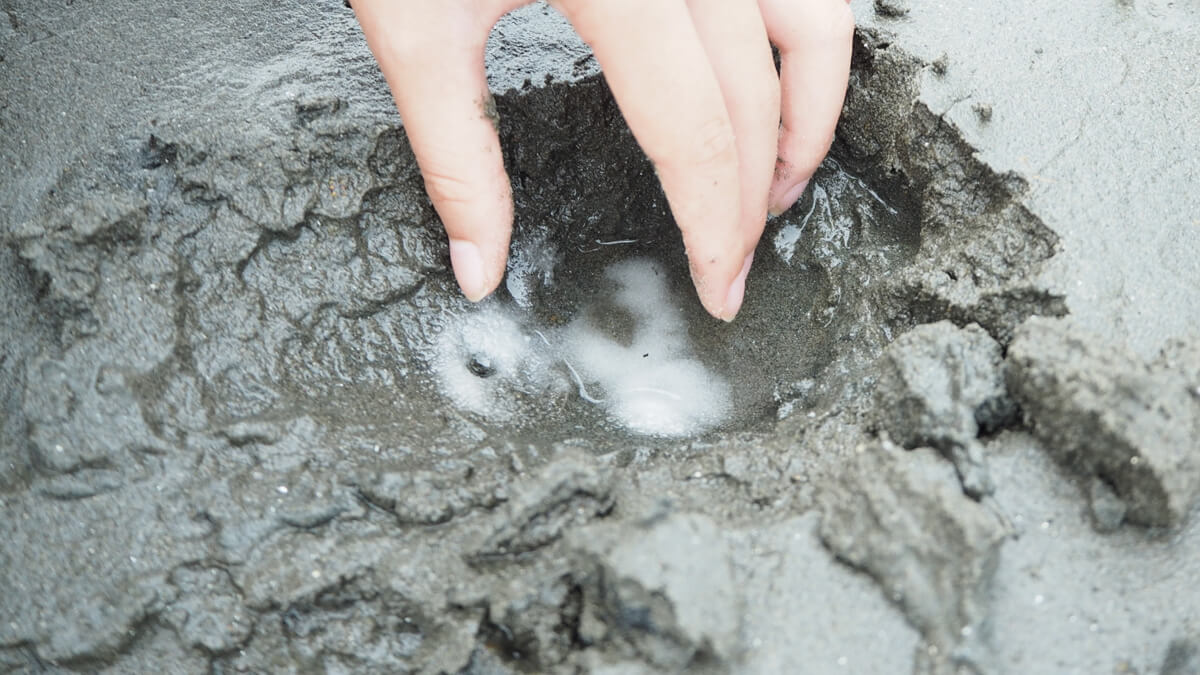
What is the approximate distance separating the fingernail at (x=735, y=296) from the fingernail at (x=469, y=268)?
0.51 meters

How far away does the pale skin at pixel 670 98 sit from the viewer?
171 centimetres

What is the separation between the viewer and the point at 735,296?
197 centimetres

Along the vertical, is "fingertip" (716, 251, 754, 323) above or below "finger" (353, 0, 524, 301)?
below

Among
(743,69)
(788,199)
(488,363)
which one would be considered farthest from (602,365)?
(743,69)

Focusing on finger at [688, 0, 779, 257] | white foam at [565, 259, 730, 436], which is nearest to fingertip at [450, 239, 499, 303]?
white foam at [565, 259, 730, 436]

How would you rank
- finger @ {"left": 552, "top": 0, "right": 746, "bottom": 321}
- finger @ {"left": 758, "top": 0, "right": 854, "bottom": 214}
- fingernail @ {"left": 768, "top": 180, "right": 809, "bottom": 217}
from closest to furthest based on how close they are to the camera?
finger @ {"left": 552, "top": 0, "right": 746, "bottom": 321}, finger @ {"left": 758, "top": 0, "right": 854, "bottom": 214}, fingernail @ {"left": 768, "top": 180, "right": 809, "bottom": 217}

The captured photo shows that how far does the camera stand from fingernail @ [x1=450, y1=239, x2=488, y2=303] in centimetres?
184

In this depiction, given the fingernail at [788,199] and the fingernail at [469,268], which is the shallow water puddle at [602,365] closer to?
the fingernail at [469,268]

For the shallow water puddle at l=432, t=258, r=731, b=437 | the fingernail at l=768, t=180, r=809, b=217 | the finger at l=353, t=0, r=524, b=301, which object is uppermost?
the finger at l=353, t=0, r=524, b=301

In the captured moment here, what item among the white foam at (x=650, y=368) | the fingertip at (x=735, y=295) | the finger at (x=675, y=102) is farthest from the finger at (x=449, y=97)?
the fingertip at (x=735, y=295)

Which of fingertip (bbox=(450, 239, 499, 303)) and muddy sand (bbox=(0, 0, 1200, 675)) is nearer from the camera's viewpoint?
muddy sand (bbox=(0, 0, 1200, 675))

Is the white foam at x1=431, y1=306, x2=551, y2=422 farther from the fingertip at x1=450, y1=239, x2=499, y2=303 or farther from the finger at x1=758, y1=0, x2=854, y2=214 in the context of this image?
the finger at x1=758, y1=0, x2=854, y2=214

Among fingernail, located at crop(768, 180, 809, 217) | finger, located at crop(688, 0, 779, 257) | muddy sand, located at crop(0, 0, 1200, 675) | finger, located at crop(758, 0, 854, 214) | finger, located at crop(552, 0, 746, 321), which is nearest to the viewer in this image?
muddy sand, located at crop(0, 0, 1200, 675)

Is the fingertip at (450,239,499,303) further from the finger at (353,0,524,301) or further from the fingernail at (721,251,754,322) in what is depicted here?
the fingernail at (721,251,754,322)
